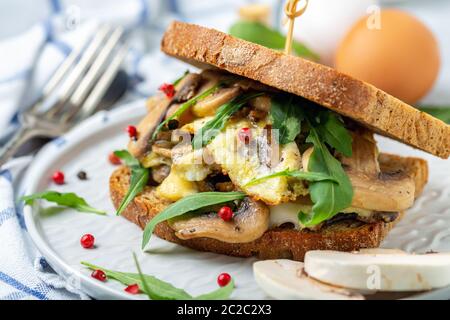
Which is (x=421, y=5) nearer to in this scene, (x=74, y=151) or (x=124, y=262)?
(x=74, y=151)

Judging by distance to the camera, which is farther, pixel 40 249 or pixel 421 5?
pixel 421 5

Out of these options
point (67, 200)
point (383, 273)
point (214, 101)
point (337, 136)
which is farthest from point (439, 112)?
point (67, 200)

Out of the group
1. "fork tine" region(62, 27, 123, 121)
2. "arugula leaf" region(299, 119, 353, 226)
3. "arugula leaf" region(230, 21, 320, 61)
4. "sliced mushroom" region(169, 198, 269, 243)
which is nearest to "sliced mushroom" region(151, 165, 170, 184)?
"sliced mushroom" region(169, 198, 269, 243)

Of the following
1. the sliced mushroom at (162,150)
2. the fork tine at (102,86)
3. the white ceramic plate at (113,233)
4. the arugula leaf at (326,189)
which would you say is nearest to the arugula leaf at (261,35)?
the fork tine at (102,86)

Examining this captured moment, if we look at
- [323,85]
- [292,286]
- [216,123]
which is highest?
[323,85]

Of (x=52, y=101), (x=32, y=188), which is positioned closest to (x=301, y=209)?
(x=32, y=188)

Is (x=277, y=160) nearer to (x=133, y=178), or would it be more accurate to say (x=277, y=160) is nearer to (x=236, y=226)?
(x=236, y=226)

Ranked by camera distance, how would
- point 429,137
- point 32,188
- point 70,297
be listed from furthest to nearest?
point 32,188 < point 429,137 < point 70,297
